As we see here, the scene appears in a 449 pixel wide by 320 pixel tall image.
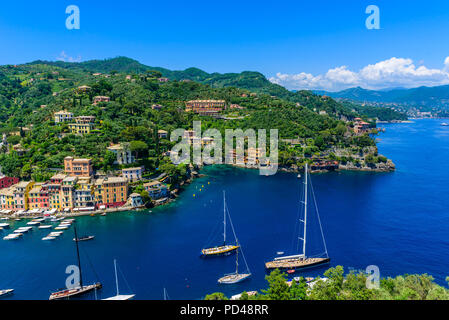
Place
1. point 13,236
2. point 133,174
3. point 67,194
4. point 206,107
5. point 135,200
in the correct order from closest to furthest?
point 13,236
point 67,194
point 135,200
point 133,174
point 206,107

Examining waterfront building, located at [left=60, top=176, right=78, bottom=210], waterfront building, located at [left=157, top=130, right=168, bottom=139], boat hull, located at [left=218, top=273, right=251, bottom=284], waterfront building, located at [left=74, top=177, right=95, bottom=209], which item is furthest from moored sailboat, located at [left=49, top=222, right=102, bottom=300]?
waterfront building, located at [left=157, top=130, right=168, bottom=139]

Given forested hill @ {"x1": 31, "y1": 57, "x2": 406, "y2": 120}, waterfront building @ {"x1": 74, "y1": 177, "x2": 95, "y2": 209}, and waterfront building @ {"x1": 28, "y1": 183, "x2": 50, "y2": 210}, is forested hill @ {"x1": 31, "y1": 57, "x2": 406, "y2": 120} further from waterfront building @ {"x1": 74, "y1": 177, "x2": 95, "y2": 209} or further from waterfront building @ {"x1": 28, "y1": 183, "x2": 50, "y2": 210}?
waterfront building @ {"x1": 28, "y1": 183, "x2": 50, "y2": 210}

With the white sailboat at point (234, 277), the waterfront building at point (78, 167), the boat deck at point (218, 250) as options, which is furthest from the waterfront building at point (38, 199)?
the white sailboat at point (234, 277)

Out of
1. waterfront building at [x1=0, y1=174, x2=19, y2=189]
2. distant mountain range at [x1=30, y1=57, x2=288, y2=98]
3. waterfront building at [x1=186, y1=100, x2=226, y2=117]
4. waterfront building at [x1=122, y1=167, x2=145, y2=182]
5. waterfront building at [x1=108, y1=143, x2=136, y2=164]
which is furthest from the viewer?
distant mountain range at [x1=30, y1=57, x2=288, y2=98]

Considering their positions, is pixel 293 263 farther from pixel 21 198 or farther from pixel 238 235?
pixel 21 198

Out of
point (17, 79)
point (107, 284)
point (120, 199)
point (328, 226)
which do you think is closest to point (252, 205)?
point (328, 226)

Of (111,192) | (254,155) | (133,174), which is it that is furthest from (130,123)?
(254,155)
